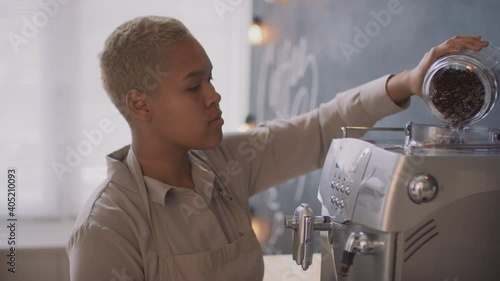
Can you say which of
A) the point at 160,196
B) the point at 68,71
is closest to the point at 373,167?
the point at 160,196

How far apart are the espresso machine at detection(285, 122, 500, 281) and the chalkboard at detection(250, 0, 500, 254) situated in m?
0.36

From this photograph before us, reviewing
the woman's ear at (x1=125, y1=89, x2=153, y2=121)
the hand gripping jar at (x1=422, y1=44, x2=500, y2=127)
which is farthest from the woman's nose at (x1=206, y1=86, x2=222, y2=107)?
the hand gripping jar at (x1=422, y1=44, x2=500, y2=127)

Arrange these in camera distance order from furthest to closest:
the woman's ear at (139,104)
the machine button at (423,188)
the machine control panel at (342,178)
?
the woman's ear at (139,104) → the machine control panel at (342,178) → the machine button at (423,188)

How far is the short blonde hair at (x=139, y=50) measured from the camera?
977mm

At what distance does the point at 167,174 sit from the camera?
106 centimetres

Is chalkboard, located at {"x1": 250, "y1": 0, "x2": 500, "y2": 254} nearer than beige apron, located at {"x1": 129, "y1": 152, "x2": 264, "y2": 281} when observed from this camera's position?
No

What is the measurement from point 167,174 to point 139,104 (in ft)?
0.48

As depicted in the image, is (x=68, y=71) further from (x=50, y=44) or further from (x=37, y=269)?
(x=37, y=269)

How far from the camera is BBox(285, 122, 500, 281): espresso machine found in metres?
0.62

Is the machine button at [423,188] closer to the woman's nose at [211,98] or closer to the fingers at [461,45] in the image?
the fingers at [461,45]

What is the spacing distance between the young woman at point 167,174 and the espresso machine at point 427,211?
10.1 inches

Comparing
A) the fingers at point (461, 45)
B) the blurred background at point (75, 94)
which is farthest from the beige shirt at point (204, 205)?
the blurred background at point (75, 94)

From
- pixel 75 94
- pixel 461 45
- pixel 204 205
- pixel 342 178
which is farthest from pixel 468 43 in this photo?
pixel 75 94

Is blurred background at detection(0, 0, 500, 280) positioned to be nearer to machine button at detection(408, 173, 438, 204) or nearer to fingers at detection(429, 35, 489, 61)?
fingers at detection(429, 35, 489, 61)
